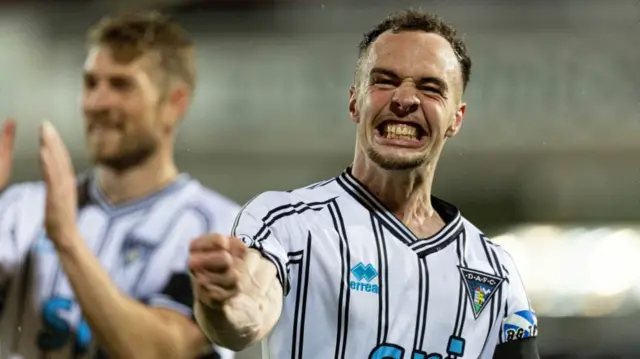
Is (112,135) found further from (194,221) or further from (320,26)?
(320,26)

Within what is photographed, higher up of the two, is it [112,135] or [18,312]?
[112,135]

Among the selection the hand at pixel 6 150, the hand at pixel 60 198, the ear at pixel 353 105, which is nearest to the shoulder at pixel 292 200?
the ear at pixel 353 105

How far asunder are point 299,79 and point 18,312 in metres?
0.61

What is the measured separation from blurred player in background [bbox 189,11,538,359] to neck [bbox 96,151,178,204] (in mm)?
194

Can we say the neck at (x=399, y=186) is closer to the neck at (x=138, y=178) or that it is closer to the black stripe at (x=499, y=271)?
the black stripe at (x=499, y=271)

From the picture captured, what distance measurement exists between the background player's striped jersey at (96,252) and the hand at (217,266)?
0.44m

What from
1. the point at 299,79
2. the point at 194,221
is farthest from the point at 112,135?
the point at 299,79

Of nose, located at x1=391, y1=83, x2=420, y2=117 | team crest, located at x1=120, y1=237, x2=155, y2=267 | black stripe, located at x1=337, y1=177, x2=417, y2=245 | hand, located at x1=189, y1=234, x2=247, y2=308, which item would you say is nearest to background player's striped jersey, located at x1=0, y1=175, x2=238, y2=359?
team crest, located at x1=120, y1=237, x2=155, y2=267

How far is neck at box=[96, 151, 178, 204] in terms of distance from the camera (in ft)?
3.99

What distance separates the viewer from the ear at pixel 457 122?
1.12 m

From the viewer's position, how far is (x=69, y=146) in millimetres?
1218

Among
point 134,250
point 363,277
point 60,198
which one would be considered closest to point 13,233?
point 60,198

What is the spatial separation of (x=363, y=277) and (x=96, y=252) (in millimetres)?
467

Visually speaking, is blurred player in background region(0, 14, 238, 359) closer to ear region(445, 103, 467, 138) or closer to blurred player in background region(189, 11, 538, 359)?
blurred player in background region(189, 11, 538, 359)
